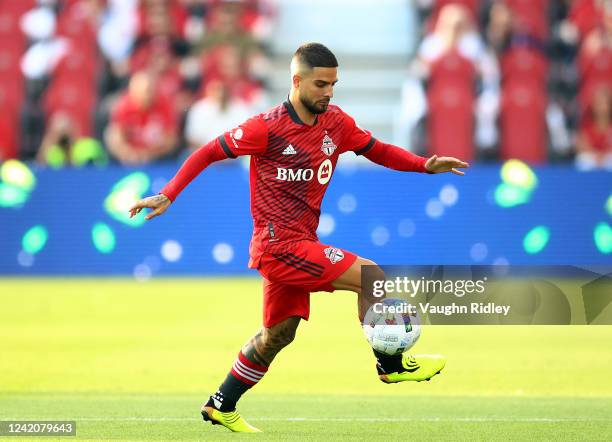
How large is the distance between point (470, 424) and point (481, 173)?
8.85 m

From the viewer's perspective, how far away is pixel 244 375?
775 centimetres

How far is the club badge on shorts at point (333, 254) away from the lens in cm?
737

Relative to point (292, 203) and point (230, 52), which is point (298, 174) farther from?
point (230, 52)

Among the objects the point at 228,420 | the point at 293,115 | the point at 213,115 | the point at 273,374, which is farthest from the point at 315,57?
the point at 213,115

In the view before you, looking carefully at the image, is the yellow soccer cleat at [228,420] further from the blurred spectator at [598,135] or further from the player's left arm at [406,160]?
the blurred spectator at [598,135]

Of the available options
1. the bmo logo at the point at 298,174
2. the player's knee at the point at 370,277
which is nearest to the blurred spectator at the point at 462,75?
the bmo logo at the point at 298,174

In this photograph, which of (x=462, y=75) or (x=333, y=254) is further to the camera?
(x=462, y=75)

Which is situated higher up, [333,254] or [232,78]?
[232,78]

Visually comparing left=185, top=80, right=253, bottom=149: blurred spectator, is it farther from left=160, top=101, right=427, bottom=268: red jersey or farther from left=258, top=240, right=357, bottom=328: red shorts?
left=258, top=240, right=357, bottom=328: red shorts

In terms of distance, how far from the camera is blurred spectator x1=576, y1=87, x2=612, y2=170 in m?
17.9

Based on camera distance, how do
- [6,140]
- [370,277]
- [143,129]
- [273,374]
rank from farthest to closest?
1. [6,140]
2. [143,129]
3. [273,374]
4. [370,277]

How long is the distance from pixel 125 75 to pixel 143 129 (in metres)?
1.91

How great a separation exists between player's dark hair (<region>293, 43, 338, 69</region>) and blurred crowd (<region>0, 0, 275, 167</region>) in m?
10.1
